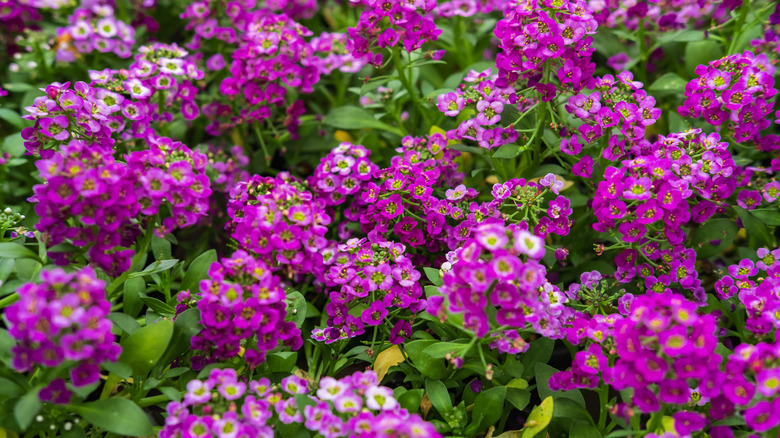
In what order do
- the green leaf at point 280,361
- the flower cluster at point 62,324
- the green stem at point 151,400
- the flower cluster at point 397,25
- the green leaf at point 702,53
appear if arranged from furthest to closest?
the green leaf at point 702,53 → the flower cluster at point 397,25 → the green leaf at point 280,361 → the green stem at point 151,400 → the flower cluster at point 62,324

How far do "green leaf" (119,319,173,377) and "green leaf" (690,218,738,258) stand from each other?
184 centimetres

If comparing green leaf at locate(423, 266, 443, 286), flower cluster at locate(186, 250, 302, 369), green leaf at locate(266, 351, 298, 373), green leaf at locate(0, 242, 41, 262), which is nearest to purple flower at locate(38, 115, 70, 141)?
green leaf at locate(0, 242, 41, 262)

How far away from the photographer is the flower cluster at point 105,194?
1.53 metres

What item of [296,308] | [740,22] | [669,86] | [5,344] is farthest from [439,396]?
[740,22]

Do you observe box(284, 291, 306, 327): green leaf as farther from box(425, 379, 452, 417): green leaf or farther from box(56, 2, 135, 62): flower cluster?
box(56, 2, 135, 62): flower cluster

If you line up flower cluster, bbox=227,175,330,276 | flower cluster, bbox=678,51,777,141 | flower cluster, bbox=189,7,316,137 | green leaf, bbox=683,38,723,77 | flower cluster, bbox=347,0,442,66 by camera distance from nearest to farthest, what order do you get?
1. flower cluster, bbox=227,175,330,276
2. flower cluster, bbox=678,51,777,141
3. flower cluster, bbox=347,0,442,66
4. flower cluster, bbox=189,7,316,137
5. green leaf, bbox=683,38,723,77

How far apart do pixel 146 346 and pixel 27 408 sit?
328 millimetres

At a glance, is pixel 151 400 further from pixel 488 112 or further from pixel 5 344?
pixel 488 112

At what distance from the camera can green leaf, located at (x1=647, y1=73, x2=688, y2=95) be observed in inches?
102

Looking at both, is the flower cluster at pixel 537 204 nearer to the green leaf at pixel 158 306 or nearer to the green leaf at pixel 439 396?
the green leaf at pixel 439 396

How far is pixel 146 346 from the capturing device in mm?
1718

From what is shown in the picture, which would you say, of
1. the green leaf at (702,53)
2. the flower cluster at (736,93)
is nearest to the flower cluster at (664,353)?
the flower cluster at (736,93)

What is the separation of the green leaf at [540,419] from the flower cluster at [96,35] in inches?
90.0

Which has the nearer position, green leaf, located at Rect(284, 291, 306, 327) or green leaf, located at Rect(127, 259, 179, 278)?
green leaf, located at Rect(127, 259, 179, 278)
